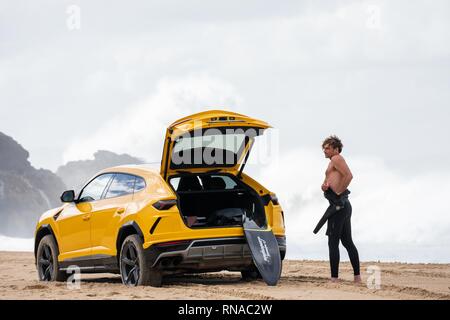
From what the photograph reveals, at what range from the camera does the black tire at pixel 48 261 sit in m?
13.8

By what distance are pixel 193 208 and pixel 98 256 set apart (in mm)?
1495

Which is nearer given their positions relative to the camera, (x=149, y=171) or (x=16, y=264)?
(x=149, y=171)

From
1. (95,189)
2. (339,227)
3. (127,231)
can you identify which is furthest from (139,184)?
(339,227)

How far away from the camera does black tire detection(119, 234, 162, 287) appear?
11375 millimetres

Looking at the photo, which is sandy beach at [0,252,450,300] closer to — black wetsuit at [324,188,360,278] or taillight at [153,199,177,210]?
black wetsuit at [324,188,360,278]

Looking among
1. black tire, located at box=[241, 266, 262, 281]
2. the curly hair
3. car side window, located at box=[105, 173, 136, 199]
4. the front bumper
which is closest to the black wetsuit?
the curly hair

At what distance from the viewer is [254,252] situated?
11.7 meters

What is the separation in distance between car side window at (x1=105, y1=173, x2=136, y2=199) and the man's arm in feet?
9.45

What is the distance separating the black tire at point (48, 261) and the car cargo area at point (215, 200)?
8.11 ft

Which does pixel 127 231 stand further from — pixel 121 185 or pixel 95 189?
pixel 95 189

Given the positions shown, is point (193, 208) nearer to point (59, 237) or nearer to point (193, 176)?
point (193, 176)

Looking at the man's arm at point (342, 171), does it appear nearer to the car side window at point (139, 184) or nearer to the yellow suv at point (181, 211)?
the yellow suv at point (181, 211)
